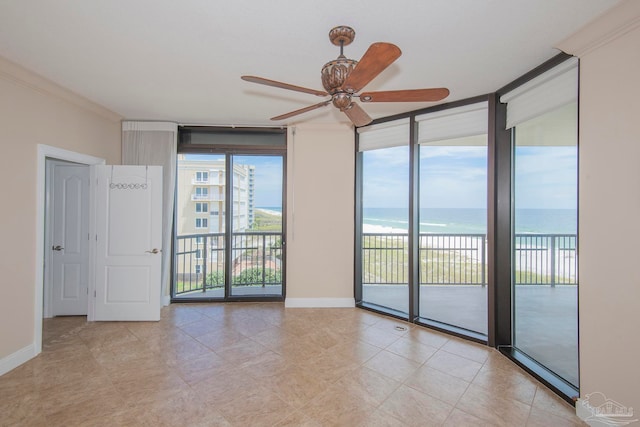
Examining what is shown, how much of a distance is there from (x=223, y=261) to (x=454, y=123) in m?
3.82

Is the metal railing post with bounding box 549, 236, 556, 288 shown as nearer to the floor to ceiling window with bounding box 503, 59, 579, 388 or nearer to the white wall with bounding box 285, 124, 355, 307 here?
the floor to ceiling window with bounding box 503, 59, 579, 388

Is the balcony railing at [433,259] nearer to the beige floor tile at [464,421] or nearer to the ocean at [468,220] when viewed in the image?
the ocean at [468,220]

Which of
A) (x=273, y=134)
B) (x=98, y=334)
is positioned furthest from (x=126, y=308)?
(x=273, y=134)

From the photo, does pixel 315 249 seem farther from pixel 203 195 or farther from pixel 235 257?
pixel 203 195

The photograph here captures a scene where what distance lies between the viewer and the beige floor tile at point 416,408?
1.93 metres

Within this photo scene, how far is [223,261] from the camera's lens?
175 inches

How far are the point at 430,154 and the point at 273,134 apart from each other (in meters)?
2.36

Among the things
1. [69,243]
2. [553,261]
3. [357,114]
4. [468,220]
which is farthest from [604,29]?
[69,243]

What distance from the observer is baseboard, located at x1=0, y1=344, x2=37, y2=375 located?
8.09 ft

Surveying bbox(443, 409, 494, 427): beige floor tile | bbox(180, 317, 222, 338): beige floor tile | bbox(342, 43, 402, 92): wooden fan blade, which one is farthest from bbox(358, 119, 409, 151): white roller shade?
bbox(180, 317, 222, 338): beige floor tile

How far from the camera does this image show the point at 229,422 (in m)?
1.90

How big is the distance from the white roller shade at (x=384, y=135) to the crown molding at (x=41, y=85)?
3495mm

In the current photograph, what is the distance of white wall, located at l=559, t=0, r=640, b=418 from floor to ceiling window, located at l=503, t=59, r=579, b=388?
9.3 inches

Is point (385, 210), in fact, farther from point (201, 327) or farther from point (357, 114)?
point (201, 327)
